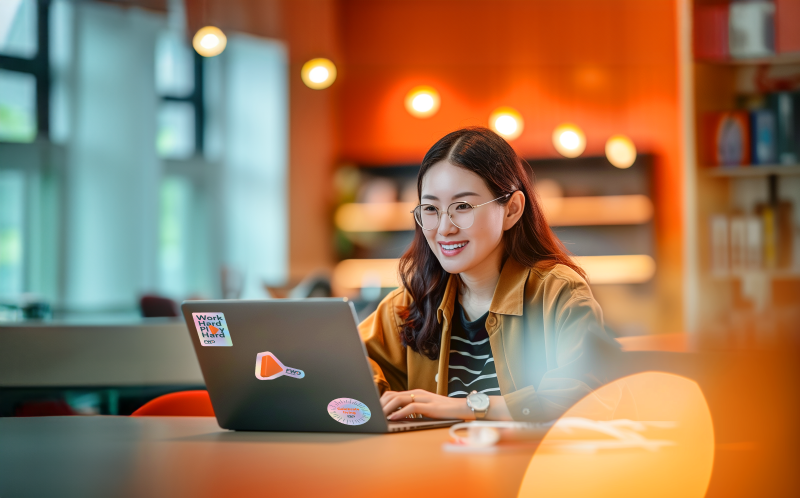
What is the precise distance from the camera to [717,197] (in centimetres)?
395

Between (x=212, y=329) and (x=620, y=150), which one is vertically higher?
(x=620, y=150)

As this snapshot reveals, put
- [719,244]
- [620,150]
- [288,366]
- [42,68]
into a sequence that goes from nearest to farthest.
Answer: [288,366] < [719,244] < [42,68] < [620,150]

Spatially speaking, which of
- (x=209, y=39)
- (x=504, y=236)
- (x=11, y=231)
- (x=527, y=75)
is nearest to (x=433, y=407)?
(x=504, y=236)

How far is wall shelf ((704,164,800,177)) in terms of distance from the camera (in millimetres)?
3705

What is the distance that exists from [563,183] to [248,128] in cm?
289

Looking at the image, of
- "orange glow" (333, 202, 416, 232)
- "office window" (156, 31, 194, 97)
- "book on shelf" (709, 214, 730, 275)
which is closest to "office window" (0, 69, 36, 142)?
"office window" (156, 31, 194, 97)

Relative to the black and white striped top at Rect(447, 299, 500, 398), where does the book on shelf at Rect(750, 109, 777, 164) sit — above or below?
above

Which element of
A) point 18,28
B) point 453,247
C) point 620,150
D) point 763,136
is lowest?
point 453,247

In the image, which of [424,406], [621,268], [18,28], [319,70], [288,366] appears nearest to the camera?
[288,366]

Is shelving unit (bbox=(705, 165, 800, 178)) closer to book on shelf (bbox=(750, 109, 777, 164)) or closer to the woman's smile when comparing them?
book on shelf (bbox=(750, 109, 777, 164))

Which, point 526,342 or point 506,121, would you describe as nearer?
point 526,342

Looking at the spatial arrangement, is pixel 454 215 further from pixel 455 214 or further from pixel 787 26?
pixel 787 26

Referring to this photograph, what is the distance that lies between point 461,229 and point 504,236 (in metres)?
0.18

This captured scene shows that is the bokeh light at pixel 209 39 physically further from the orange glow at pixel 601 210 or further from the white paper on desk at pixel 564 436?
the white paper on desk at pixel 564 436
